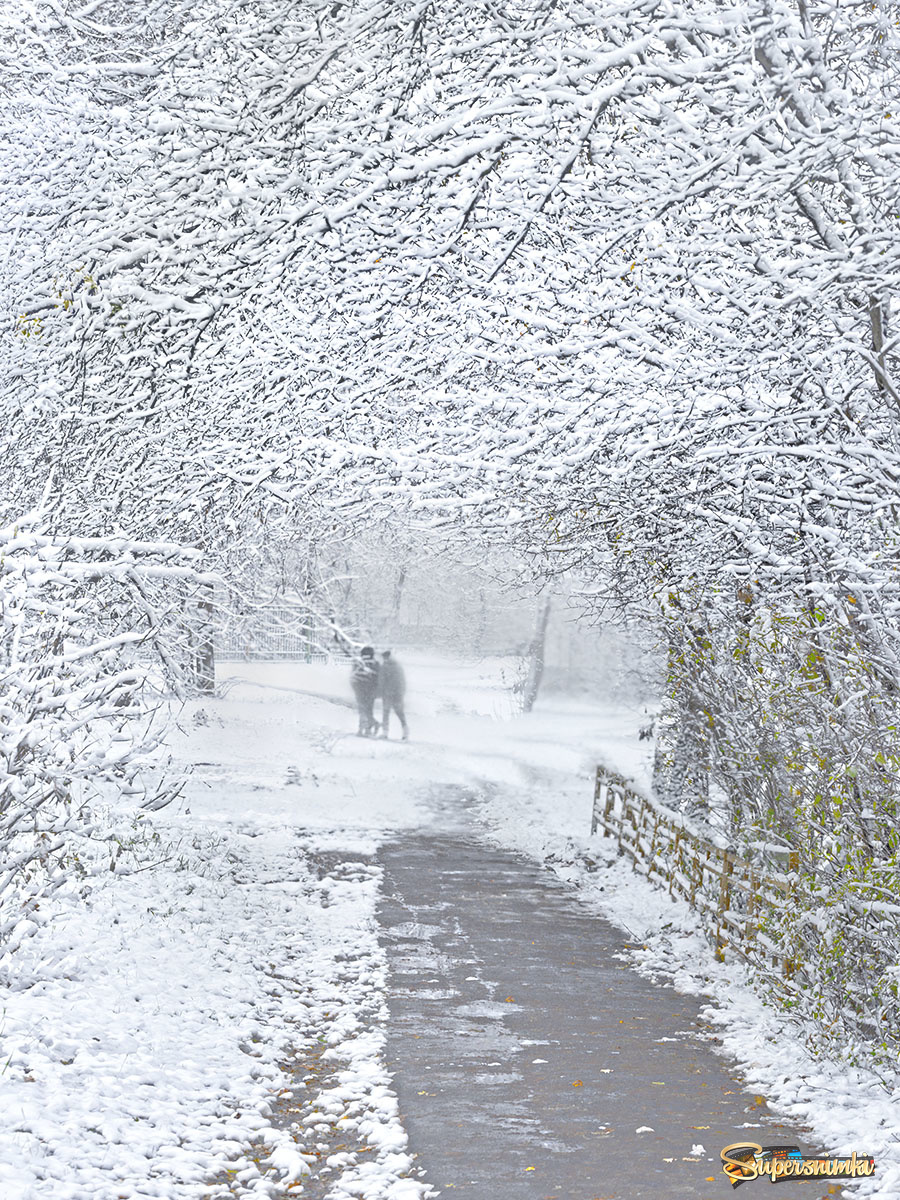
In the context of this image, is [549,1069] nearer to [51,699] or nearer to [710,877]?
[51,699]

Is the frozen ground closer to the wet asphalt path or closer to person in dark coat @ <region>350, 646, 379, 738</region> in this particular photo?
the wet asphalt path

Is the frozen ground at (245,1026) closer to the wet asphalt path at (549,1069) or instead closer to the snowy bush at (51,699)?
the wet asphalt path at (549,1069)

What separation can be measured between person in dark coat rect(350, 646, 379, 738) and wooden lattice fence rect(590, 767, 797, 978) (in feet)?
42.9

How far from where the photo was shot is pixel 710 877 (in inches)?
445

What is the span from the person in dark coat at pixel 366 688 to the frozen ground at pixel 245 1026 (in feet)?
35.5

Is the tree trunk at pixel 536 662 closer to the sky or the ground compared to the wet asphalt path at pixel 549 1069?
closer to the sky

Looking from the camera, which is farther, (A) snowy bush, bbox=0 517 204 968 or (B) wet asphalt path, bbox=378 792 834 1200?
(B) wet asphalt path, bbox=378 792 834 1200

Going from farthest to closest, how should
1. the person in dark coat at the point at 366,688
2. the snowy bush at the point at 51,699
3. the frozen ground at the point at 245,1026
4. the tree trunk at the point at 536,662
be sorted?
the tree trunk at the point at 536,662 → the person in dark coat at the point at 366,688 → the frozen ground at the point at 245,1026 → the snowy bush at the point at 51,699

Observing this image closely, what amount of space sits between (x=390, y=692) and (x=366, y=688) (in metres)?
0.65

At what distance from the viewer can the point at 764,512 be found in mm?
7539

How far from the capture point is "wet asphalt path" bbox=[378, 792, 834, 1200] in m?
5.64

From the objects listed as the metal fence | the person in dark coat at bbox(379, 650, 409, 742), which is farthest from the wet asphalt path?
the person in dark coat at bbox(379, 650, 409, 742)

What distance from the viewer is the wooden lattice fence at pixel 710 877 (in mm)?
8836

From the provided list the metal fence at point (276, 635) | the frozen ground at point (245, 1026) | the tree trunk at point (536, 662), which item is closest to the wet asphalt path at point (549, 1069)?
the frozen ground at point (245, 1026)
